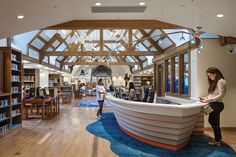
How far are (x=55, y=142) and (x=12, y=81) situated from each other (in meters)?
2.49

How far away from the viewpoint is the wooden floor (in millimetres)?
4719

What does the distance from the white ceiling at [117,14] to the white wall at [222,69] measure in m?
0.57

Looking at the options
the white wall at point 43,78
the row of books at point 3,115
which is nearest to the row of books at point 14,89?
the row of books at point 3,115

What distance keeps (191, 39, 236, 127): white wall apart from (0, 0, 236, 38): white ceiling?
568 mm

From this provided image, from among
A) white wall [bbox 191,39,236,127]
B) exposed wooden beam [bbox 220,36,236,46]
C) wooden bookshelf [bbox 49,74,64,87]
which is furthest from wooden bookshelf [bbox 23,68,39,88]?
exposed wooden beam [bbox 220,36,236,46]

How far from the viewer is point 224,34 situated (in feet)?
21.2

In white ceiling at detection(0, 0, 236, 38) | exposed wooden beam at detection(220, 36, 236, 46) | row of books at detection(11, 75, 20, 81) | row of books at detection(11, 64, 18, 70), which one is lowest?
row of books at detection(11, 75, 20, 81)

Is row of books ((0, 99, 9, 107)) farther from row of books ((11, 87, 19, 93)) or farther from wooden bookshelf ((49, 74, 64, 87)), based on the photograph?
wooden bookshelf ((49, 74, 64, 87))

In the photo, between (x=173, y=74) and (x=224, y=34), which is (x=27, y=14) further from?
(x=173, y=74)

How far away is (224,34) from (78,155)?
15.3ft

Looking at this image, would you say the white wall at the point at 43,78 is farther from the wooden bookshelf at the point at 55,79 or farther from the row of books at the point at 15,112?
the row of books at the point at 15,112

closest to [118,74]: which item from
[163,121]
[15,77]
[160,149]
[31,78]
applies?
[31,78]

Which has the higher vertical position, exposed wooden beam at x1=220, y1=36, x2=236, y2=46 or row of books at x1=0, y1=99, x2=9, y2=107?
exposed wooden beam at x1=220, y1=36, x2=236, y2=46

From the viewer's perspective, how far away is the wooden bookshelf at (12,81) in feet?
22.0
